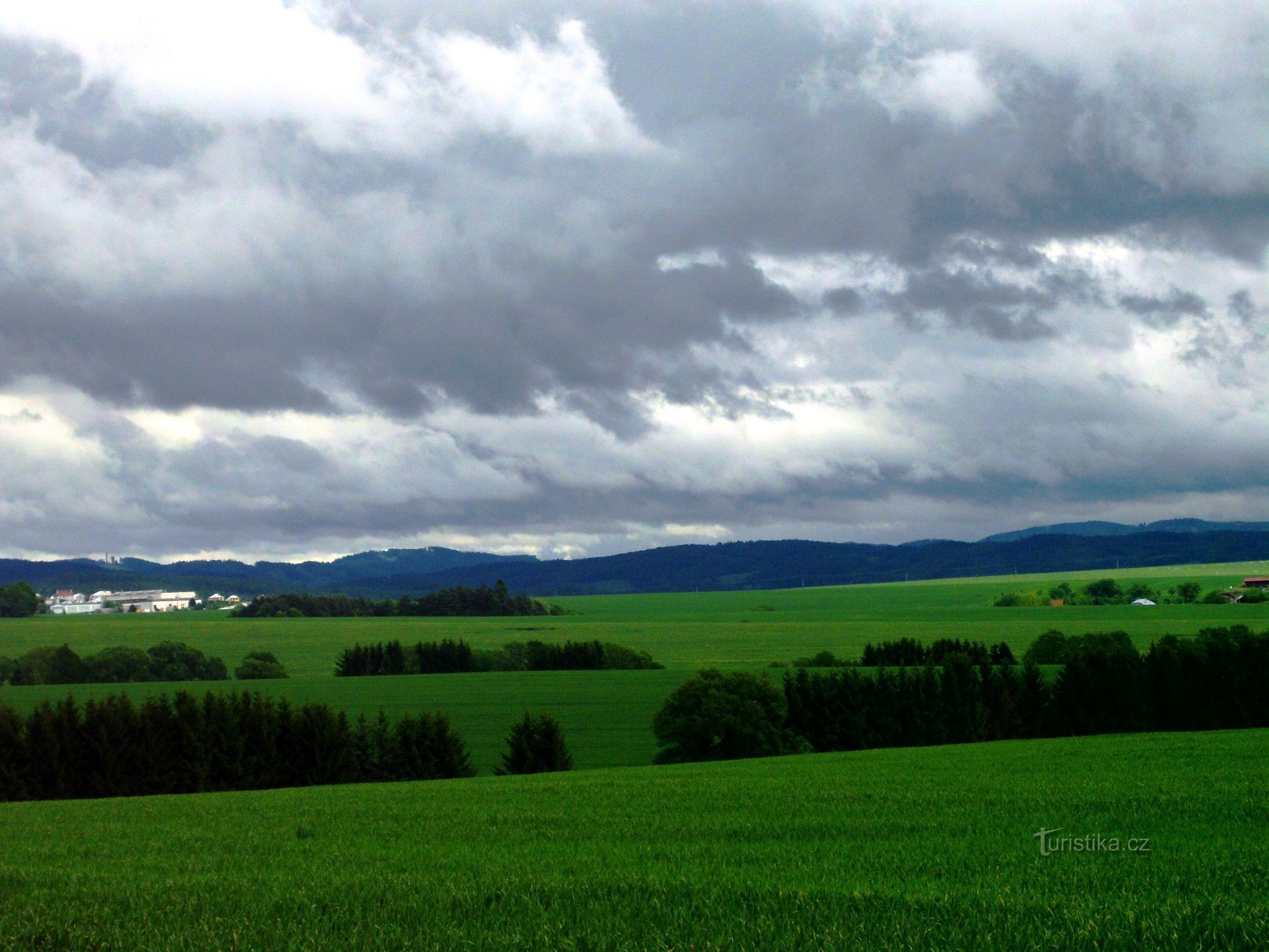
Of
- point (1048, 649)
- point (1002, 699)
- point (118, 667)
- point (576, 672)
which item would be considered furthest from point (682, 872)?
point (118, 667)

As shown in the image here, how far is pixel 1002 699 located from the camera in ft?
284

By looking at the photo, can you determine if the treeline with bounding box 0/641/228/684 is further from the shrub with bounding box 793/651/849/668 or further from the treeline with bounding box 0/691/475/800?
the shrub with bounding box 793/651/849/668

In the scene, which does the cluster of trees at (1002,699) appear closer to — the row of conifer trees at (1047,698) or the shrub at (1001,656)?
the row of conifer trees at (1047,698)

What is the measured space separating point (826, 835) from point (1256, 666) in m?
82.1

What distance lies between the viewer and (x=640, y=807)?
22.2 meters

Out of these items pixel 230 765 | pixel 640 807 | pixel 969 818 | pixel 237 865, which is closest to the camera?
pixel 237 865

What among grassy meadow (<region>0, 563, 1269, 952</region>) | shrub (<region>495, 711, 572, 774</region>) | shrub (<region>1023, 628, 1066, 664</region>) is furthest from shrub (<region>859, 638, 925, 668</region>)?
grassy meadow (<region>0, 563, 1269, 952</region>)

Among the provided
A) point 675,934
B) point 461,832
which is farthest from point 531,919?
point 461,832

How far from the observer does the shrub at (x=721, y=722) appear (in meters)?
75.4

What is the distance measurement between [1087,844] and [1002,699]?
258 ft

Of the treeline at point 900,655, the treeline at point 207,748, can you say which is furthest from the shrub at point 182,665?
the treeline at point 900,655

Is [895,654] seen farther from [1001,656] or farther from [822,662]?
[1001,656]

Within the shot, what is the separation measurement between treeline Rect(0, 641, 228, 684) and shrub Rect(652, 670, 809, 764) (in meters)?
78.4

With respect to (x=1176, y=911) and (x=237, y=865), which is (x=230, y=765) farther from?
(x=1176, y=911)
